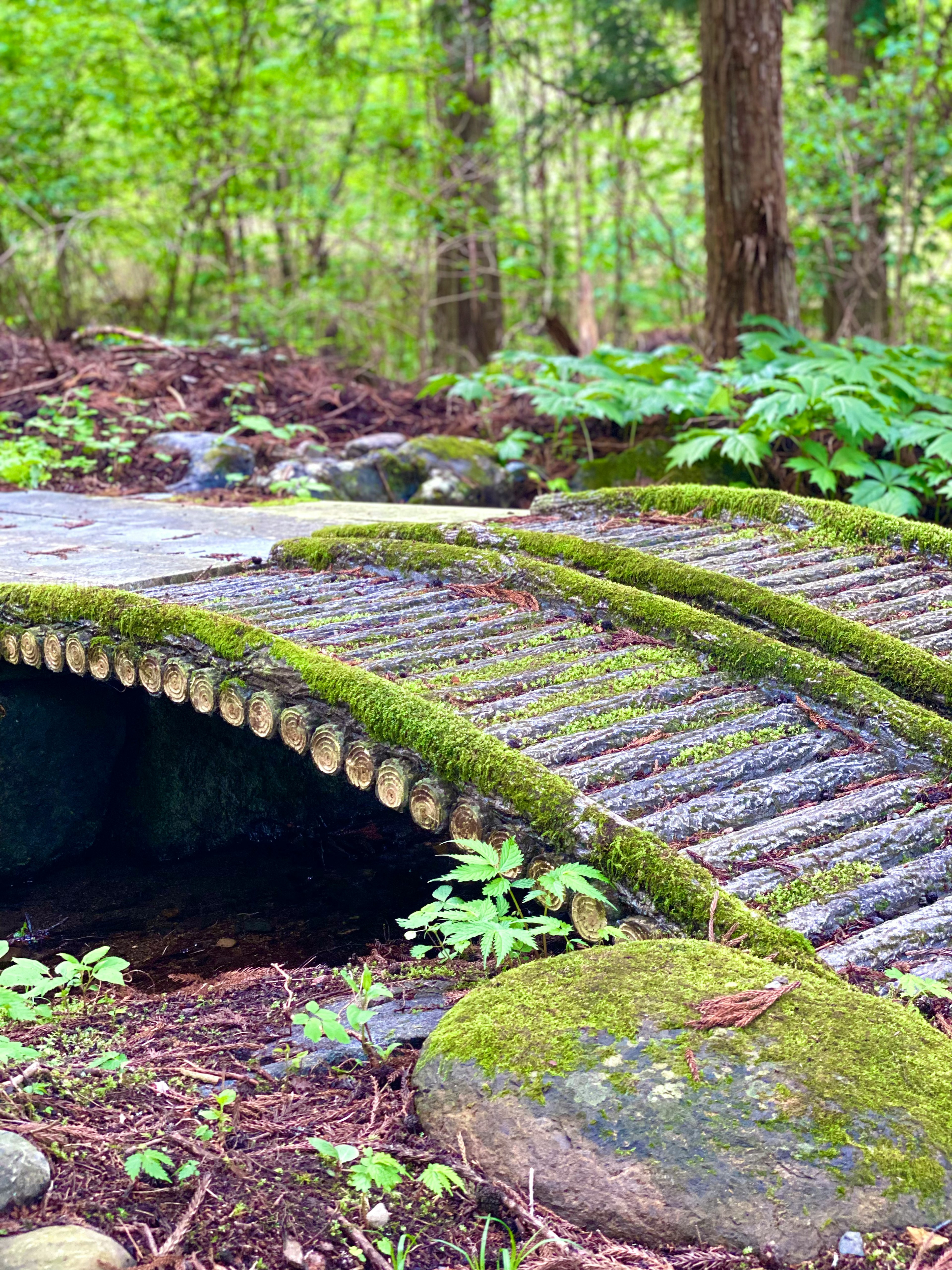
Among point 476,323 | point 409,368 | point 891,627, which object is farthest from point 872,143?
Result: point 891,627

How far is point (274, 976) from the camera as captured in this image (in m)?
3.47

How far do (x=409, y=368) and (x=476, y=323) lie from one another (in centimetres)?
202

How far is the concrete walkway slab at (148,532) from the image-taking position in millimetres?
5277

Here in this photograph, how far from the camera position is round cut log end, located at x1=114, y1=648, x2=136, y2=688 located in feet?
14.4

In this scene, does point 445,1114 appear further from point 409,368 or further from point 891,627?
point 409,368

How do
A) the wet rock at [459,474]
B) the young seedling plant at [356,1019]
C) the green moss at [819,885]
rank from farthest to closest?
the wet rock at [459,474]
the green moss at [819,885]
the young seedling plant at [356,1019]

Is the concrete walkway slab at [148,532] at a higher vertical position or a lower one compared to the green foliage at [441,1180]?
higher

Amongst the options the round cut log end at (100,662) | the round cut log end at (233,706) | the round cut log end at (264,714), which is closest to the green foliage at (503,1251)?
the round cut log end at (264,714)

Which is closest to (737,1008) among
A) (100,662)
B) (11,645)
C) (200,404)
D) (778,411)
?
(100,662)

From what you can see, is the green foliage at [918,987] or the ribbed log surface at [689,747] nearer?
the green foliage at [918,987]

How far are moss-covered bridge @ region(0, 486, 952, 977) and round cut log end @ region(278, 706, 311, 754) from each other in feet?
0.04

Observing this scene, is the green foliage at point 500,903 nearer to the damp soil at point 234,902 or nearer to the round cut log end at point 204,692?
the damp soil at point 234,902

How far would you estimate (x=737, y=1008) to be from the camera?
97.4 inches

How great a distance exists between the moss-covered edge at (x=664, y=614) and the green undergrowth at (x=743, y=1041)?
1291mm
